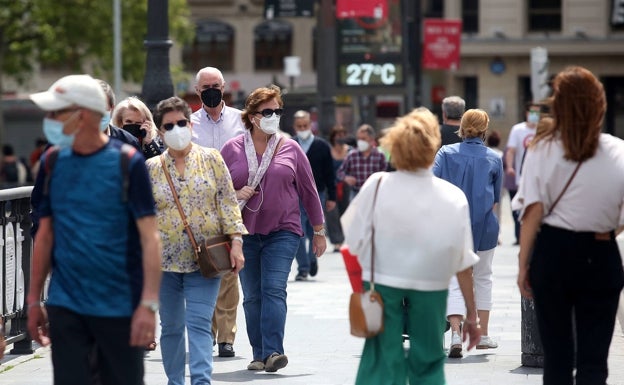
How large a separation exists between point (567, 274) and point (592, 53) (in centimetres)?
5261

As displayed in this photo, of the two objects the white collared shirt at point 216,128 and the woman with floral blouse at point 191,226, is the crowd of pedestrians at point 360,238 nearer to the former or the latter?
the woman with floral blouse at point 191,226

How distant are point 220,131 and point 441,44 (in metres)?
26.7

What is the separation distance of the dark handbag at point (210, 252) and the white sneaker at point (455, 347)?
2.77m

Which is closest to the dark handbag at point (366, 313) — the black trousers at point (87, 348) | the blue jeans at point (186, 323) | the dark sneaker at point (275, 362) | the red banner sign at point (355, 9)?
the black trousers at point (87, 348)

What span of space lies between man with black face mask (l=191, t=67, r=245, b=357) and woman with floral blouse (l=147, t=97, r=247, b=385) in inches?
87.4

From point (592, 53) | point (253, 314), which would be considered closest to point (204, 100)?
point (253, 314)

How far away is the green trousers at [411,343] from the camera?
6988 mm

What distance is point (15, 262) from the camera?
10680 millimetres

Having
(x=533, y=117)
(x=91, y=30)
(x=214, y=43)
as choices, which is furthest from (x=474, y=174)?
(x=214, y=43)

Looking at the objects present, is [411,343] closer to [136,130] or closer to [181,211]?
[181,211]

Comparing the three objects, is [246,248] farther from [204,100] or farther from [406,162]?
[406,162]

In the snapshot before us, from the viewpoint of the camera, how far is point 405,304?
7227 millimetres

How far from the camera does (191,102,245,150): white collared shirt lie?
10820 mm

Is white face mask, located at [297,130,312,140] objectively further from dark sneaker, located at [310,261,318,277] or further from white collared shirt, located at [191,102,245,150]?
white collared shirt, located at [191,102,245,150]
